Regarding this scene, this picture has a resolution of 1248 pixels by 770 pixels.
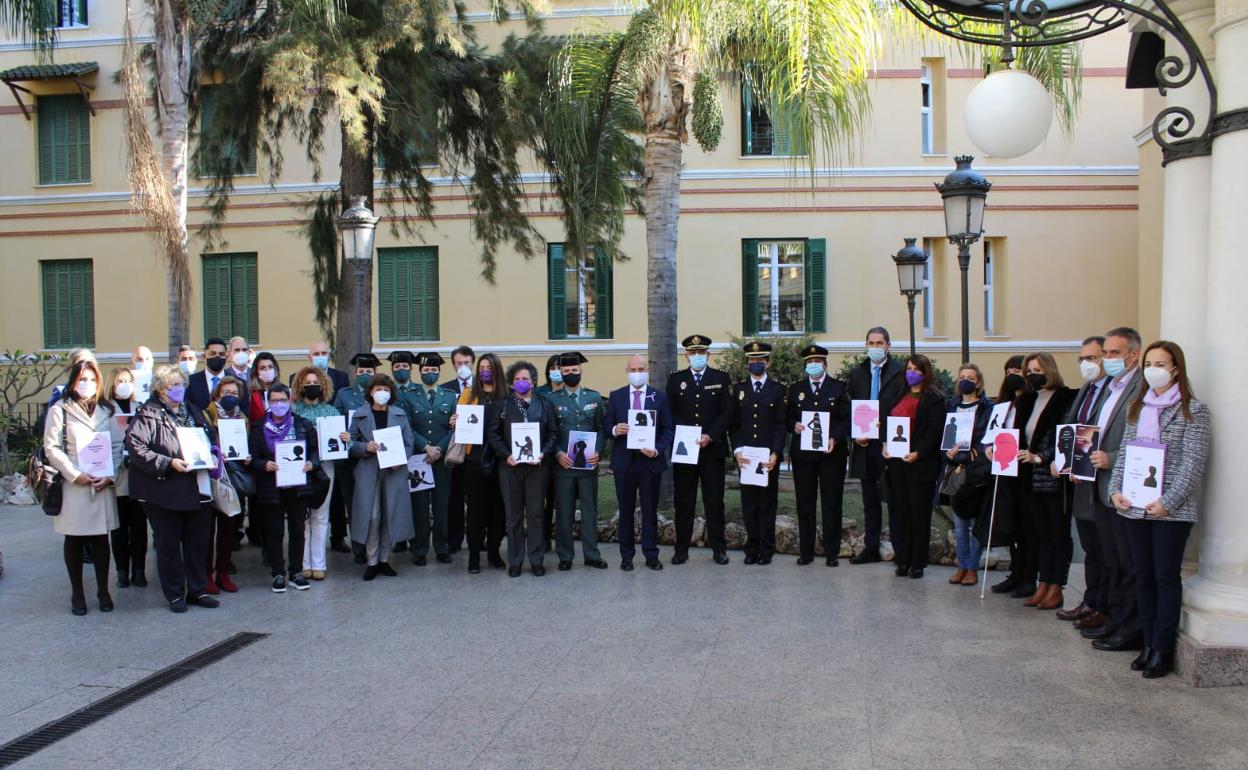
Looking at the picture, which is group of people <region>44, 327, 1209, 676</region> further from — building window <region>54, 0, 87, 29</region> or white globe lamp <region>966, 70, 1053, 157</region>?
building window <region>54, 0, 87, 29</region>

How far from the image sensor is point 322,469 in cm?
905

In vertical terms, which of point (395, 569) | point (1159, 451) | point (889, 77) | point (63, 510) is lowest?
point (395, 569)

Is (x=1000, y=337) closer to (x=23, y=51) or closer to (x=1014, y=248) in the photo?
(x=1014, y=248)

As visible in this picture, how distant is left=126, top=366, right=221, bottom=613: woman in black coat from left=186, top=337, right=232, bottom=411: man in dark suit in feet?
6.62

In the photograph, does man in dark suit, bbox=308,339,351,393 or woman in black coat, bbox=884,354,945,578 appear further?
man in dark suit, bbox=308,339,351,393

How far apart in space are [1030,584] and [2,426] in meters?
15.0

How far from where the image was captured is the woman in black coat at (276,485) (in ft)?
29.1

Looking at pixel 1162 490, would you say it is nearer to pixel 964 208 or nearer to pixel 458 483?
pixel 458 483

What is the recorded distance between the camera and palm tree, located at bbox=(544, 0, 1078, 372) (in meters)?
9.86

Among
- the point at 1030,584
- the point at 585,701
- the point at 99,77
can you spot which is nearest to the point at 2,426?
the point at 99,77

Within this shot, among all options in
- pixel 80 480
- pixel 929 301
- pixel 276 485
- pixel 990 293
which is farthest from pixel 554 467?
pixel 990 293

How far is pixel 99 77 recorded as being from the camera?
76.8ft

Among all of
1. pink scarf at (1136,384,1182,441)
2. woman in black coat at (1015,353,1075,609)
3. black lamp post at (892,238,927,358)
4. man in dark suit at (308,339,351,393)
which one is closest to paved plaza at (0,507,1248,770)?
woman in black coat at (1015,353,1075,609)

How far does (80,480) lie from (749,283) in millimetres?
16306
